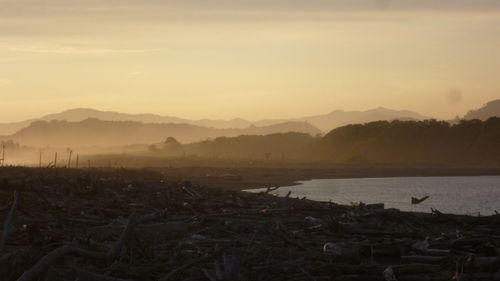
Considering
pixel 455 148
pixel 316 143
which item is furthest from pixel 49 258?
pixel 316 143

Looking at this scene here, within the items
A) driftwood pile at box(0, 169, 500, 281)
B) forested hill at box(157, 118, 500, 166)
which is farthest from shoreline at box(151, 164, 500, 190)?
driftwood pile at box(0, 169, 500, 281)

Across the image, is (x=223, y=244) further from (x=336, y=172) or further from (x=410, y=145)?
(x=410, y=145)

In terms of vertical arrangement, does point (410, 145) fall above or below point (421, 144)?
below

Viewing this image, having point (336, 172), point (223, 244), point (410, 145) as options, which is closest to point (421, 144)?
point (410, 145)

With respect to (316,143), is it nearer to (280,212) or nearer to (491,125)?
(491,125)

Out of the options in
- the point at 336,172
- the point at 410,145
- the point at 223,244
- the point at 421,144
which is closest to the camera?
the point at 223,244

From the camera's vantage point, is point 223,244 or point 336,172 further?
point 336,172
